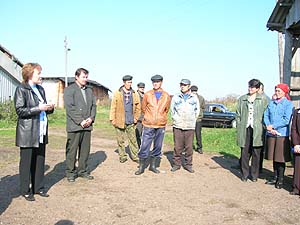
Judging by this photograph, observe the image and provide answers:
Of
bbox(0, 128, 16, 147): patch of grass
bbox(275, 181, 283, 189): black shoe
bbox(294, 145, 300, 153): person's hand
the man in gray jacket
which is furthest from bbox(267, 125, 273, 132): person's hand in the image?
bbox(0, 128, 16, 147): patch of grass

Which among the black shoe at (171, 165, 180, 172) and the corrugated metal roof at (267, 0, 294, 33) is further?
the corrugated metal roof at (267, 0, 294, 33)

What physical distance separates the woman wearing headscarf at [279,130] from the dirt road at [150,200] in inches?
18.0

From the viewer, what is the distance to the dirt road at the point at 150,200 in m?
4.14

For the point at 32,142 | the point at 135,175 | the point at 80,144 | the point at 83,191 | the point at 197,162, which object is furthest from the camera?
the point at 197,162

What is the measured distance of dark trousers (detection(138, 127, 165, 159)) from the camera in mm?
6715

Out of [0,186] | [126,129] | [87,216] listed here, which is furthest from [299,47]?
[0,186]

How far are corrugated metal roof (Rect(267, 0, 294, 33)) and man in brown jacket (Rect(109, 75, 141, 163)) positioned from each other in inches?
163

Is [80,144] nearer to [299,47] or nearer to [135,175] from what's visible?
[135,175]

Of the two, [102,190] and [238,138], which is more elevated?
[238,138]

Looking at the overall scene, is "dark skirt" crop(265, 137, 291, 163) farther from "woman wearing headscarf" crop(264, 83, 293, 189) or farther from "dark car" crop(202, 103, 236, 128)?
"dark car" crop(202, 103, 236, 128)

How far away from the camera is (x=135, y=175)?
650 cm

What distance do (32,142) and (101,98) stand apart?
43695 mm

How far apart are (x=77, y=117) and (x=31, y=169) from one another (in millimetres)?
1262

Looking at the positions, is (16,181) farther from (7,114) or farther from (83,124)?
(7,114)
